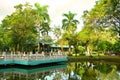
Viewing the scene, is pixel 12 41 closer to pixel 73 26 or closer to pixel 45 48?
pixel 45 48

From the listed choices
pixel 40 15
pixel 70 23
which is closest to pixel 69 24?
pixel 70 23

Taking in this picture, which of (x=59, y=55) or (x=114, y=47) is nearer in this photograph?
(x=59, y=55)

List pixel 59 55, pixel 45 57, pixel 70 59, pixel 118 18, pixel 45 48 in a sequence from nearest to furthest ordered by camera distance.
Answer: pixel 118 18 < pixel 45 57 < pixel 59 55 < pixel 70 59 < pixel 45 48

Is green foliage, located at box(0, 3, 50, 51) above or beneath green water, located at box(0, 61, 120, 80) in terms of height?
above

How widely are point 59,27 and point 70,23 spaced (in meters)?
2.58

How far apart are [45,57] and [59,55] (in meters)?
4.92

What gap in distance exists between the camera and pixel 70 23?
55.6 meters

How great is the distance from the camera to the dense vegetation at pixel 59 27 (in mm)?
24483

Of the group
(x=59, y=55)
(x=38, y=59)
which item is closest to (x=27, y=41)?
(x=59, y=55)

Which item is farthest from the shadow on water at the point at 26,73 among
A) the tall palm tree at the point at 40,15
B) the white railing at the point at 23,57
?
the tall palm tree at the point at 40,15

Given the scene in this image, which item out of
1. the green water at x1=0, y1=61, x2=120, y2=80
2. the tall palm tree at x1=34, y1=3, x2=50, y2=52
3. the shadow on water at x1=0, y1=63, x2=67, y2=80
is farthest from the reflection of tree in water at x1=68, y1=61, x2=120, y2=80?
the tall palm tree at x1=34, y1=3, x2=50, y2=52

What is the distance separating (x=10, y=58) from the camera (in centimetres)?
3017

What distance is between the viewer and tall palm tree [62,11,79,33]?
54.7 meters

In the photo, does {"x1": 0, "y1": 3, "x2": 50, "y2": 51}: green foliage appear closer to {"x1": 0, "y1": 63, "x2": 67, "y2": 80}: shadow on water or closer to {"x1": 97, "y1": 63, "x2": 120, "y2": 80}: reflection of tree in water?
{"x1": 0, "y1": 63, "x2": 67, "y2": 80}: shadow on water
